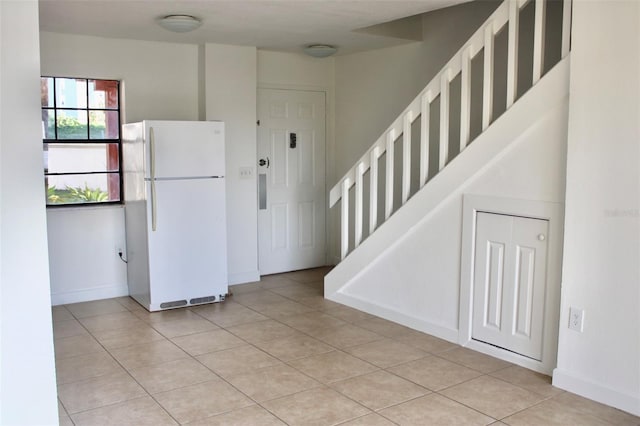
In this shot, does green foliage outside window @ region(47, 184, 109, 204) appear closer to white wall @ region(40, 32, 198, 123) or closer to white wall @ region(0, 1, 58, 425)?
white wall @ region(40, 32, 198, 123)

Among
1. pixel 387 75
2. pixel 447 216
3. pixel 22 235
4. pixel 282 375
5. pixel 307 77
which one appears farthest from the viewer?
pixel 307 77

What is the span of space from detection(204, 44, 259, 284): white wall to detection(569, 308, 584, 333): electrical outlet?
3361 mm

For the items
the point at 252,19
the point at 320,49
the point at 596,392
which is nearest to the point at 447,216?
the point at 596,392

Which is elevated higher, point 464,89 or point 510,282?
point 464,89

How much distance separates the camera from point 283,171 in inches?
250

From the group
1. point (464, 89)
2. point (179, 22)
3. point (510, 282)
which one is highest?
point (179, 22)

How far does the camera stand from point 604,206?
316cm

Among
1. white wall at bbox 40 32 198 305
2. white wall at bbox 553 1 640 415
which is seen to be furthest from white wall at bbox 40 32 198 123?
white wall at bbox 553 1 640 415

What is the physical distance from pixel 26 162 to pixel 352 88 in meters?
4.30

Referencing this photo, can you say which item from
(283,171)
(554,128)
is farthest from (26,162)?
(283,171)

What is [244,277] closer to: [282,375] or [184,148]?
[184,148]

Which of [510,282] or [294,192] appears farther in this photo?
[294,192]

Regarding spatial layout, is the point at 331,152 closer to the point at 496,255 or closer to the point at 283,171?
the point at 283,171

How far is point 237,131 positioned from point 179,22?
1554 mm
